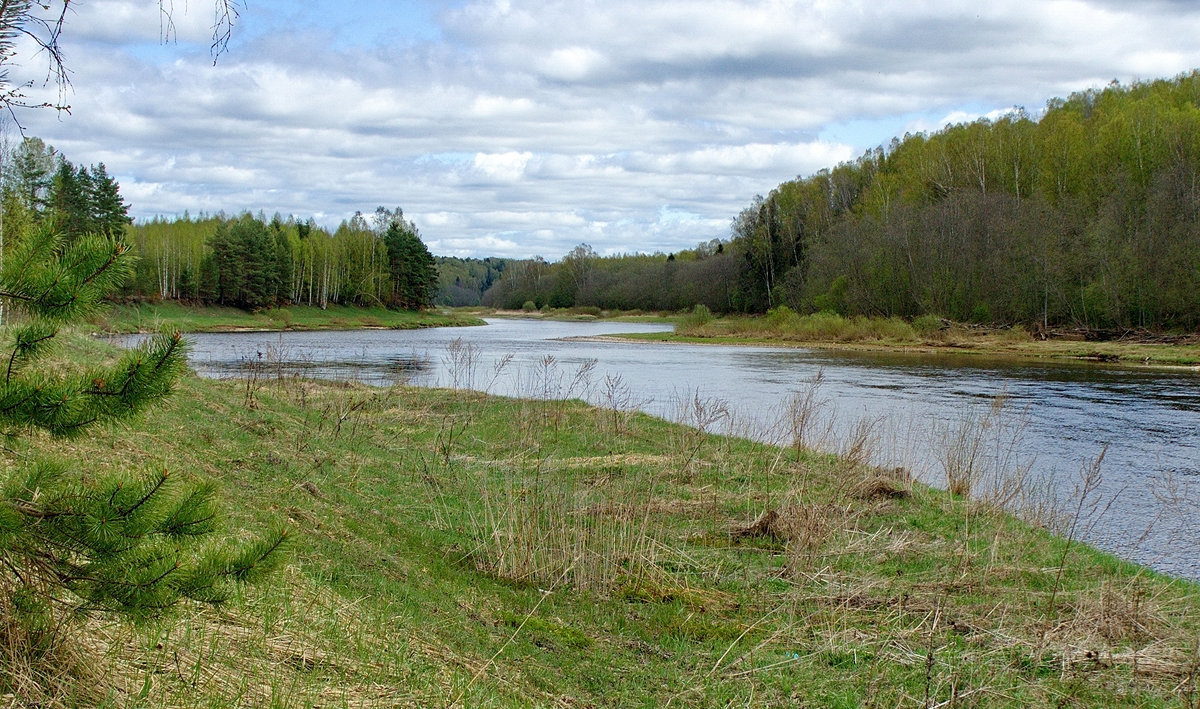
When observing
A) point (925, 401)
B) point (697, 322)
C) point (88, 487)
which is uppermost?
point (697, 322)

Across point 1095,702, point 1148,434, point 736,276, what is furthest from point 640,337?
point 1095,702

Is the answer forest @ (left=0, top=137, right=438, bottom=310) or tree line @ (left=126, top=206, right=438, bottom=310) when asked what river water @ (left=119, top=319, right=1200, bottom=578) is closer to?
forest @ (left=0, top=137, right=438, bottom=310)

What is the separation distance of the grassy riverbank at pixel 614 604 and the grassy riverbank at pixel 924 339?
3792cm

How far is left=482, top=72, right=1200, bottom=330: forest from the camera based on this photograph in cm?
5100

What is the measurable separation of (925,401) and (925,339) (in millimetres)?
33106

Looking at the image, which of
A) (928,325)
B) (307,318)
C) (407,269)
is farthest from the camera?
(407,269)

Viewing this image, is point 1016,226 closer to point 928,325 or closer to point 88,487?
point 928,325

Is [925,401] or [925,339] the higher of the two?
[925,339]

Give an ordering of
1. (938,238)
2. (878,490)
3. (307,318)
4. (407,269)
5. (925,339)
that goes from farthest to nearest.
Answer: (407,269) < (307,318) < (938,238) < (925,339) < (878,490)

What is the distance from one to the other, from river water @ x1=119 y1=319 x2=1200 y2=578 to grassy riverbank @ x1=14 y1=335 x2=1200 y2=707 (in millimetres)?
1591

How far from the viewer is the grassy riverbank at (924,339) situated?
1755 inches

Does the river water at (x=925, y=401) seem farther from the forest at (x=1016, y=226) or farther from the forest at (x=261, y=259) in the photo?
the forest at (x=261, y=259)

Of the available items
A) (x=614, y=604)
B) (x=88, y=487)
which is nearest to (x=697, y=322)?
(x=614, y=604)

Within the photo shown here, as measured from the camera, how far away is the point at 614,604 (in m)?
7.65
